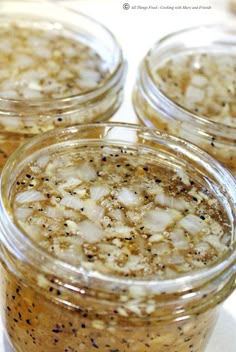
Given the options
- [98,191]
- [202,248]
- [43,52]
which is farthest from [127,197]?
[43,52]

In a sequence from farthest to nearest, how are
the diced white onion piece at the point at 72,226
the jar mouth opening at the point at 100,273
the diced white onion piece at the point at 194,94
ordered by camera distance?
the diced white onion piece at the point at 194,94 → the diced white onion piece at the point at 72,226 → the jar mouth opening at the point at 100,273

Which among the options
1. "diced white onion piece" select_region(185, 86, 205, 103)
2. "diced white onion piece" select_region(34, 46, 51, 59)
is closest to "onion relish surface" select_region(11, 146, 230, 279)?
"diced white onion piece" select_region(185, 86, 205, 103)

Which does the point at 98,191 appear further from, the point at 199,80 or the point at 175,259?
the point at 199,80

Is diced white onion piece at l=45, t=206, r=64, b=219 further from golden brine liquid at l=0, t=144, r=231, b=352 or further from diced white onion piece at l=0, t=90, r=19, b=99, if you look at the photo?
diced white onion piece at l=0, t=90, r=19, b=99

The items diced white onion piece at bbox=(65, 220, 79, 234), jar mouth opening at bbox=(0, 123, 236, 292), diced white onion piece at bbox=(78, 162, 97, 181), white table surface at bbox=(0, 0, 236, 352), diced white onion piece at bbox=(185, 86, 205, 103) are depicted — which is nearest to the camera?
jar mouth opening at bbox=(0, 123, 236, 292)

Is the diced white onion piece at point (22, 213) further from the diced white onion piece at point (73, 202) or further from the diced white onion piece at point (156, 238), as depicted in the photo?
the diced white onion piece at point (156, 238)

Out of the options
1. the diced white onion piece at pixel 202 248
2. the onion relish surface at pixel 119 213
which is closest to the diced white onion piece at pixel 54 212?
the onion relish surface at pixel 119 213
